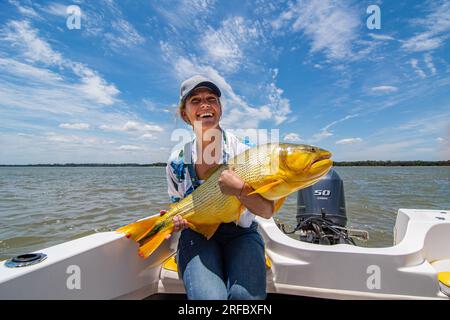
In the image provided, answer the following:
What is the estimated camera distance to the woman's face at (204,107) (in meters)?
2.72

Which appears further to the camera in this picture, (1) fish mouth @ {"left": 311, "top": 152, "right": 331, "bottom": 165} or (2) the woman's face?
(2) the woman's face

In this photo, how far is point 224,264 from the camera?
251 cm

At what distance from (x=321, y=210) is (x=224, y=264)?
7.53ft

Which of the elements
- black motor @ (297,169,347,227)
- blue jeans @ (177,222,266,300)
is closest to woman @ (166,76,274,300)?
blue jeans @ (177,222,266,300)

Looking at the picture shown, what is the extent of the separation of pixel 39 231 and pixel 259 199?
8327 millimetres

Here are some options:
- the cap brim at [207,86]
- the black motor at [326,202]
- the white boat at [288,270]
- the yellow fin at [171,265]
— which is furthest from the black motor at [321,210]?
the cap brim at [207,86]

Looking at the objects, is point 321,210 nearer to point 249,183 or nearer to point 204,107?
point 249,183

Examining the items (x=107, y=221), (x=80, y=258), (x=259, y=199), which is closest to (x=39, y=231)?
(x=107, y=221)

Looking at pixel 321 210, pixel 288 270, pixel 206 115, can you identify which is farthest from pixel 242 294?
pixel 321 210

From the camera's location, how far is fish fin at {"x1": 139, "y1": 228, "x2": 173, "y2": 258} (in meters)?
2.51

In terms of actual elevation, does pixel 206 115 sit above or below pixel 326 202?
above

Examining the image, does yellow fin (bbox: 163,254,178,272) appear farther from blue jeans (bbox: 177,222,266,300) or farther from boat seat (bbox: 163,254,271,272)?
blue jeans (bbox: 177,222,266,300)

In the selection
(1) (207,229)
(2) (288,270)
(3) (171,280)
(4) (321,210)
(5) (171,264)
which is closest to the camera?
(1) (207,229)

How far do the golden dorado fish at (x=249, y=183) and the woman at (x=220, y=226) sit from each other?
11 centimetres
